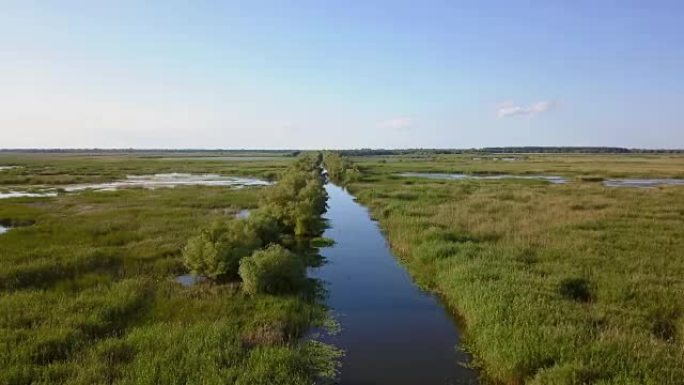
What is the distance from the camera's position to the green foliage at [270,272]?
1656cm

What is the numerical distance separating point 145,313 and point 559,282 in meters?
12.6

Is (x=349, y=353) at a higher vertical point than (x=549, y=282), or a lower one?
lower

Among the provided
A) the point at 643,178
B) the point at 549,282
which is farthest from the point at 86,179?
the point at 643,178

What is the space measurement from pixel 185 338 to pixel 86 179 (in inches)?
2510

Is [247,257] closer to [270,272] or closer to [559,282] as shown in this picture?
[270,272]

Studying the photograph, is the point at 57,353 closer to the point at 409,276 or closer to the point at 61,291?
the point at 61,291

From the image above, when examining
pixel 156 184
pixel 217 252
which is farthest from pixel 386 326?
pixel 156 184

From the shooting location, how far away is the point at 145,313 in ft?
48.9

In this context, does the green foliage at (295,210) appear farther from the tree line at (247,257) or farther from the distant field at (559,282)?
the distant field at (559,282)

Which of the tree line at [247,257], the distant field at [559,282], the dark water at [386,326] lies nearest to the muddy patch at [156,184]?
the distant field at [559,282]

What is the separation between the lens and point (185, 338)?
12445 millimetres

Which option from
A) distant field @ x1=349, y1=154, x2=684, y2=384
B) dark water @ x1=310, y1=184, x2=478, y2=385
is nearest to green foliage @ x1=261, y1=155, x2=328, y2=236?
dark water @ x1=310, y1=184, x2=478, y2=385

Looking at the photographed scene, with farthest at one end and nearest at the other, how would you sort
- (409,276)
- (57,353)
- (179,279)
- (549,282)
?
(409,276)
(179,279)
(549,282)
(57,353)

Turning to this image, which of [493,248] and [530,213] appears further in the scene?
[530,213]
